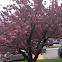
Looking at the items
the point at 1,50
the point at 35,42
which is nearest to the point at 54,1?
the point at 35,42

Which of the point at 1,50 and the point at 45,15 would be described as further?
the point at 45,15

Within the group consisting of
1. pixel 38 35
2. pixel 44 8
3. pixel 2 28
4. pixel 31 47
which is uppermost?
pixel 44 8

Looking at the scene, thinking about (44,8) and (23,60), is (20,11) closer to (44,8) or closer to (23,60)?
(44,8)

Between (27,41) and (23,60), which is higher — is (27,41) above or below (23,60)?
above

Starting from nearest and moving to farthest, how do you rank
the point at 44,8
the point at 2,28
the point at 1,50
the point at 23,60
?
the point at 1,50
the point at 2,28
the point at 44,8
the point at 23,60

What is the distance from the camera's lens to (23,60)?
9.91 metres

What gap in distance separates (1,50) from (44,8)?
2298 mm

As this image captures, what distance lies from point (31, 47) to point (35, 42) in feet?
0.85

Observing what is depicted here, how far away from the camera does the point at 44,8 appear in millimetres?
4398

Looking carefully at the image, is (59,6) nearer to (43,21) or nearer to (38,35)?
(43,21)

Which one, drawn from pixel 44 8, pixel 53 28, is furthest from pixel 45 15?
pixel 53 28

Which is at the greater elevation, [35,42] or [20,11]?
[20,11]

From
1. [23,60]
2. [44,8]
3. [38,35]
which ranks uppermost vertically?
[44,8]


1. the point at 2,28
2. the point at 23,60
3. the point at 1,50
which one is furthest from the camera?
the point at 23,60
